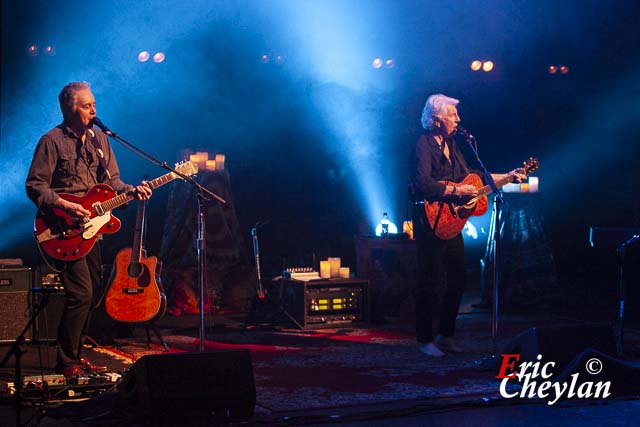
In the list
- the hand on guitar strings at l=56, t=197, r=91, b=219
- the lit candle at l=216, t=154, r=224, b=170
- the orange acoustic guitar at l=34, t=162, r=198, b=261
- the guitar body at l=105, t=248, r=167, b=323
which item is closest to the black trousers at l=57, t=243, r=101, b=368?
the orange acoustic guitar at l=34, t=162, r=198, b=261

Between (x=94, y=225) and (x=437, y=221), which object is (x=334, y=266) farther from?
(x=94, y=225)

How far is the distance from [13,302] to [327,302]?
2974 millimetres

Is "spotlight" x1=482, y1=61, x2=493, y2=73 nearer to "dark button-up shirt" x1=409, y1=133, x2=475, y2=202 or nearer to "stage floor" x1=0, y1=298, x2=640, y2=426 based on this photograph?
"stage floor" x1=0, y1=298, x2=640, y2=426

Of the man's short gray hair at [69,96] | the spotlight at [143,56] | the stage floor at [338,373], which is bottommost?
the stage floor at [338,373]

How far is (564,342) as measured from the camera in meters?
4.86

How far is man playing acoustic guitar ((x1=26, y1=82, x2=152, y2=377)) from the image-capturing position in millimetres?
5340

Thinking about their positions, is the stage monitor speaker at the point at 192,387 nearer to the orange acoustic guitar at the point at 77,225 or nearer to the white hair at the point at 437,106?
the orange acoustic guitar at the point at 77,225

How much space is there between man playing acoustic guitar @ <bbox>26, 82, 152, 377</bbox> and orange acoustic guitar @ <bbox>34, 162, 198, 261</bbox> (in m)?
0.04

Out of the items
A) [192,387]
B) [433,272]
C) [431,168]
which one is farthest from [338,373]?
[431,168]

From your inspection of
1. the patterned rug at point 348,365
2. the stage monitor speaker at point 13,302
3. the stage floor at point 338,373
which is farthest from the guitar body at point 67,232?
the stage monitor speaker at point 13,302

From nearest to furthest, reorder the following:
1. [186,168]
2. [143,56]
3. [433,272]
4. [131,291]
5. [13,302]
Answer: [186,168] < [433,272] < [131,291] < [13,302] < [143,56]

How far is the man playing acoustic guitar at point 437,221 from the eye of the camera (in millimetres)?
6371

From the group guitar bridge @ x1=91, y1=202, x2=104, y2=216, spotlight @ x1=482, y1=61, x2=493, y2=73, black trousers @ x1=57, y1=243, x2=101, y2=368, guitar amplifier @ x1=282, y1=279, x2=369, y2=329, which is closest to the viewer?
black trousers @ x1=57, y1=243, x2=101, y2=368

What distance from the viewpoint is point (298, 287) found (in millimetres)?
8039
